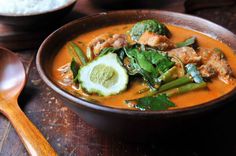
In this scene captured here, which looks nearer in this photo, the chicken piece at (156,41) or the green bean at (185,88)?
the green bean at (185,88)

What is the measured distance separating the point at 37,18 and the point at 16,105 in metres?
0.63

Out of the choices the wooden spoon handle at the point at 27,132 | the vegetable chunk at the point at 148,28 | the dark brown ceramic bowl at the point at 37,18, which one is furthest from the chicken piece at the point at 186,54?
the dark brown ceramic bowl at the point at 37,18

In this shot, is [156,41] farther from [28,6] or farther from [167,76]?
[28,6]

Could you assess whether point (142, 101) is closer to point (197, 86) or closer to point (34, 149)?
point (197, 86)

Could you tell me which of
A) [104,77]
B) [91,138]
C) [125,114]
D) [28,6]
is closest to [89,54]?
[104,77]

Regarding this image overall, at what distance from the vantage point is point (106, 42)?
162cm

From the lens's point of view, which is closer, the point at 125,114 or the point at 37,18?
the point at 125,114

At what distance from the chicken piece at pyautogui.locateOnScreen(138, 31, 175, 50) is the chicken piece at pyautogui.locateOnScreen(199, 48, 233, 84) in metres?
0.16

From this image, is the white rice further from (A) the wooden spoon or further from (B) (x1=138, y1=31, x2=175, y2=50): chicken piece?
(B) (x1=138, y1=31, x2=175, y2=50): chicken piece

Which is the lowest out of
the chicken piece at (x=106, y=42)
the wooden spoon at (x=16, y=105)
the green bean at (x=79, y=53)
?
the wooden spoon at (x=16, y=105)

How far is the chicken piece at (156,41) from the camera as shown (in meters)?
1.57

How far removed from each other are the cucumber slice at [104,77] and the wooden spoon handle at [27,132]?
256mm

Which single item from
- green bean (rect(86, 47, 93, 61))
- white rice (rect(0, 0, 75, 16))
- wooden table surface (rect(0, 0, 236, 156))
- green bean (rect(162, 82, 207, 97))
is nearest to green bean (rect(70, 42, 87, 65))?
green bean (rect(86, 47, 93, 61))

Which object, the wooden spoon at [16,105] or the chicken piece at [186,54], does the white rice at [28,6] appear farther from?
the chicken piece at [186,54]
